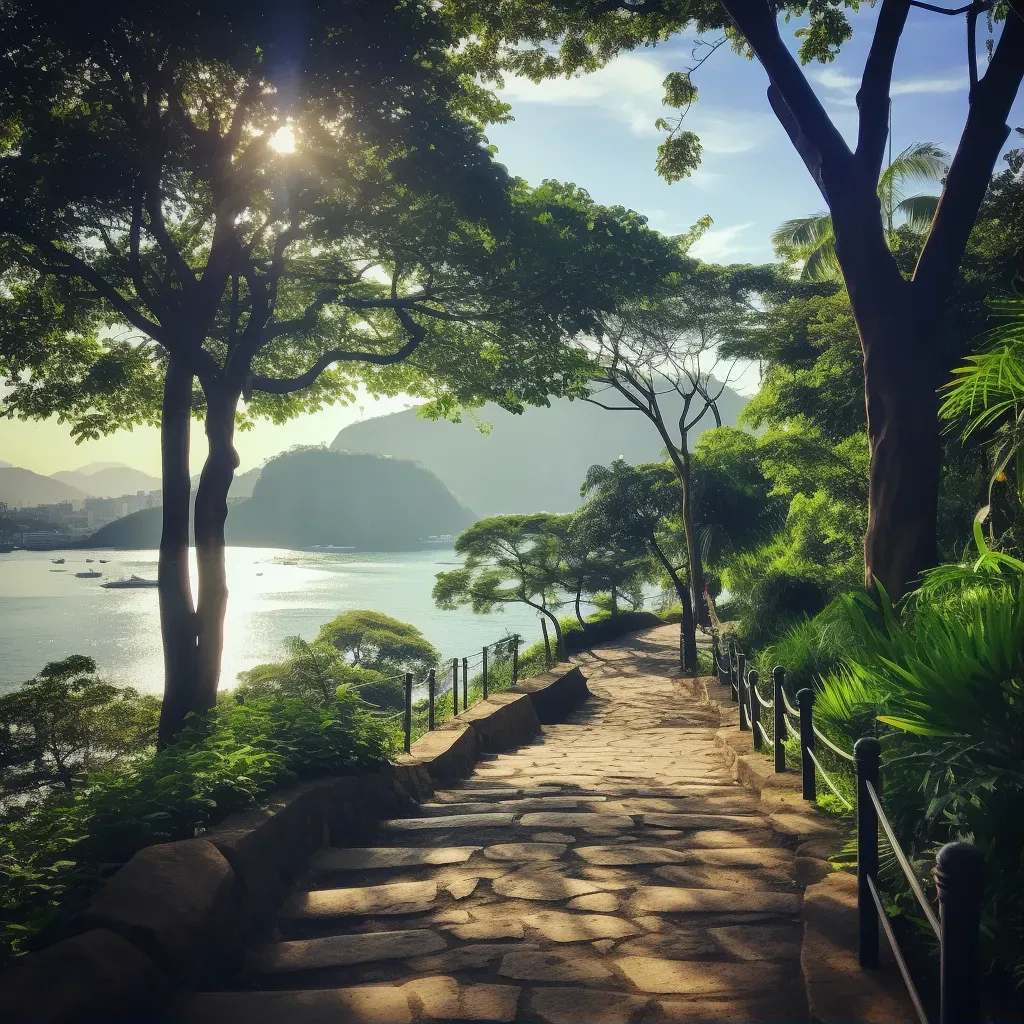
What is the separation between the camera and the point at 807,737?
4887 mm

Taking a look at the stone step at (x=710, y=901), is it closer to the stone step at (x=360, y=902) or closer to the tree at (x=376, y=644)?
the stone step at (x=360, y=902)

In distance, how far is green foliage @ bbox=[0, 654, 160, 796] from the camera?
17.5 m

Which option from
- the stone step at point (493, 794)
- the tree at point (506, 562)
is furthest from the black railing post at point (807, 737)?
the tree at point (506, 562)

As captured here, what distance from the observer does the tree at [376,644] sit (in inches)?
1439

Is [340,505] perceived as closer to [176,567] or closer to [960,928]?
[176,567]

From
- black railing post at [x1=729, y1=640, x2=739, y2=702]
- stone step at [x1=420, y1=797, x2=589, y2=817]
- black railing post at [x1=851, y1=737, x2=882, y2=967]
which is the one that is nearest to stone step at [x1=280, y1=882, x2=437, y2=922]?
stone step at [x1=420, y1=797, x2=589, y2=817]

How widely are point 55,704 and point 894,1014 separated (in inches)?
749

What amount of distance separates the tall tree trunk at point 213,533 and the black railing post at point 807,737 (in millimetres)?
6394

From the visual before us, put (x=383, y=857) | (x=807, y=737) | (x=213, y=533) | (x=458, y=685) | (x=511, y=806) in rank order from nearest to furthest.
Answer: (x=383, y=857) → (x=807, y=737) → (x=511, y=806) → (x=213, y=533) → (x=458, y=685)

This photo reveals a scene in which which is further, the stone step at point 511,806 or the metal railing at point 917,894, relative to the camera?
the stone step at point 511,806

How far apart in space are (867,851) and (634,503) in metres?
25.3

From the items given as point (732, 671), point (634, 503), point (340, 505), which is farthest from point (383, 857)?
point (340, 505)

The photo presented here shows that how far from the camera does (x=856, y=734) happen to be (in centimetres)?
458

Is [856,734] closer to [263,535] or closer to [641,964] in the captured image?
[641,964]
